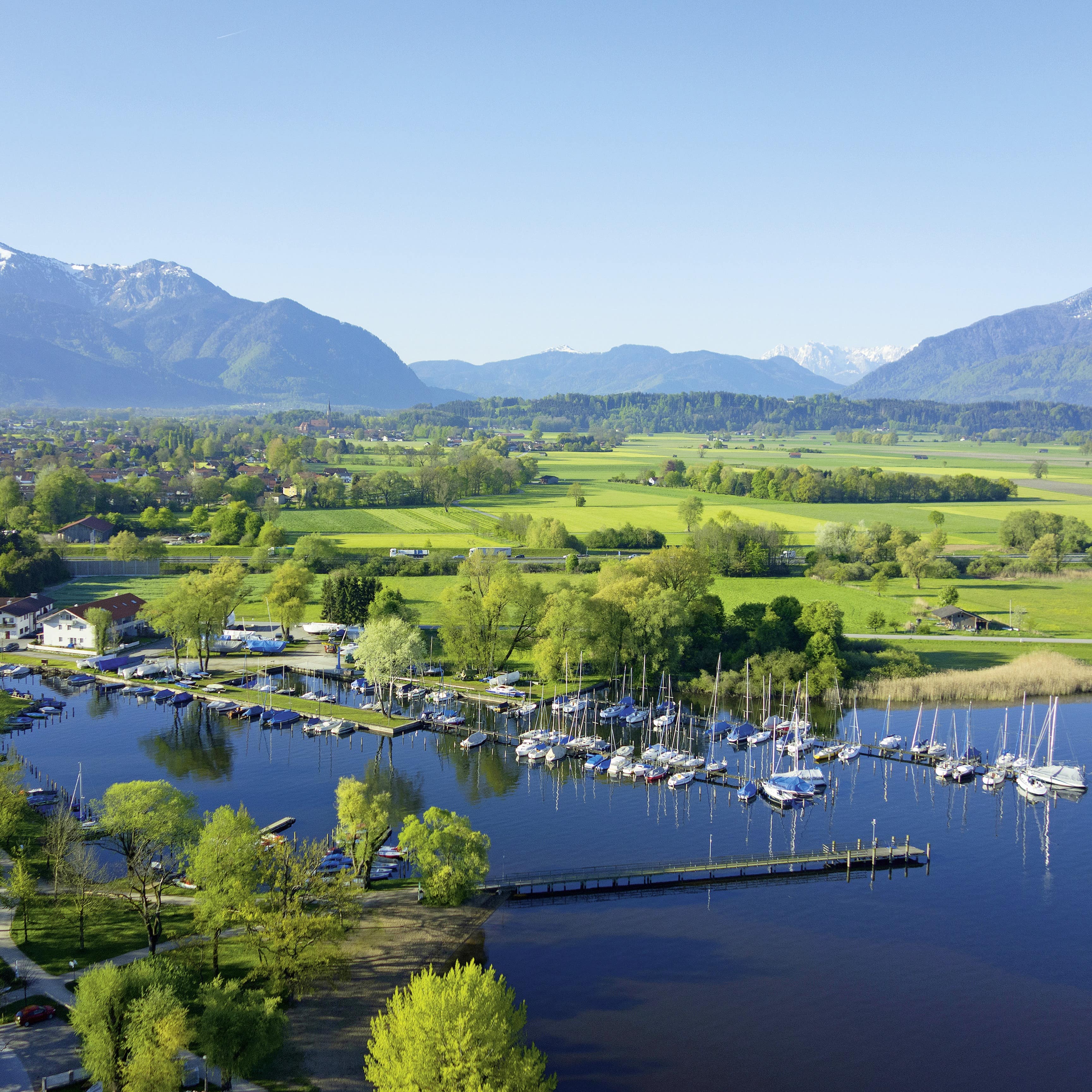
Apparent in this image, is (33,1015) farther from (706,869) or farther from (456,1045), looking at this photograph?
(706,869)

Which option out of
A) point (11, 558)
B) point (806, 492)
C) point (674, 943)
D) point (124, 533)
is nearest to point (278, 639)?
point (11, 558)

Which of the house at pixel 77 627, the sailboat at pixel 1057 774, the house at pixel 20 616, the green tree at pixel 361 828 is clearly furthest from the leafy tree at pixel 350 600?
the sailboat at pixel 1057 774

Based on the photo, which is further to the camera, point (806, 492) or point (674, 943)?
point (806, 492)

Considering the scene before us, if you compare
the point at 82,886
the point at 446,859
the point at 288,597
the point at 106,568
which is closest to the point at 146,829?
the point at 82,886

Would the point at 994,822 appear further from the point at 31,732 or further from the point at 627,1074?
the point at 31,732

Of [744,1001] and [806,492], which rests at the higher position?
[806,492]

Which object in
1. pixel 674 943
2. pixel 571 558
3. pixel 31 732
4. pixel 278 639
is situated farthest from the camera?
pixel 571 558

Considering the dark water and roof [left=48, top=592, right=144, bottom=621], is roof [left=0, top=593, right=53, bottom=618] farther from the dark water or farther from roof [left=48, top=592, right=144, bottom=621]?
the dark water
